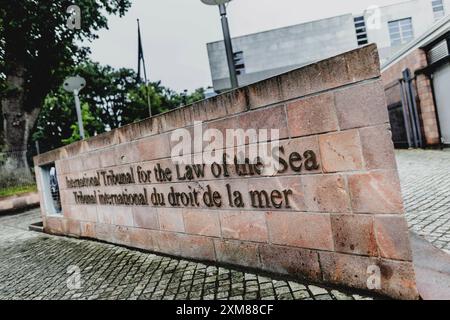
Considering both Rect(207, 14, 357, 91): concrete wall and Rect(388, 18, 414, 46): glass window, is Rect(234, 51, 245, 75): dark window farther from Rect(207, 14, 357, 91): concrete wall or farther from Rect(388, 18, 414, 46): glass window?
Rect(388, 18, 414, 46): glass window

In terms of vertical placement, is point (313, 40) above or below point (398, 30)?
above

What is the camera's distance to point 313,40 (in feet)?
97.9

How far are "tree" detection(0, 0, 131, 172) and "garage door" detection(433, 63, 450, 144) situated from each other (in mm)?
16068

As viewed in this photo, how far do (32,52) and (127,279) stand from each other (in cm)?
1693

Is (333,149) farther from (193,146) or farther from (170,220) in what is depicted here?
(170,220)

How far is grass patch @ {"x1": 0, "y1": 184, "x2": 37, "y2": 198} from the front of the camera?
13367mm

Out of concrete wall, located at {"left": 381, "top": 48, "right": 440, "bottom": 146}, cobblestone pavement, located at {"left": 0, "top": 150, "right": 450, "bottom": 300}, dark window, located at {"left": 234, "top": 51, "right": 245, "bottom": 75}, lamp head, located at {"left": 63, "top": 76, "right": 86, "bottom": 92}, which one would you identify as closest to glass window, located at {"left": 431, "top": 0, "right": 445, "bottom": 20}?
dark window, located at {"left": 234, "top": 51, "right": 245, "bottom": 75}

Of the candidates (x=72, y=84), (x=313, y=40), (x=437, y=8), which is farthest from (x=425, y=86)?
(x=437, y=8)

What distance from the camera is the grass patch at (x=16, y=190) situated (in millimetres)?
13367

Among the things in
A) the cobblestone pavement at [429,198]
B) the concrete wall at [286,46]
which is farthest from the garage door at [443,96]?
the concrete wall at [286,46]

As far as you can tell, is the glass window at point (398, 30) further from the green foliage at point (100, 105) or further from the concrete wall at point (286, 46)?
the green foliage at point (100, 105)

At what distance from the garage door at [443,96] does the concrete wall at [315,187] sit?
9568 mm

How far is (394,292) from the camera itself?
2.51 meters

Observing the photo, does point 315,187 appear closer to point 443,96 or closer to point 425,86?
point 443,96
